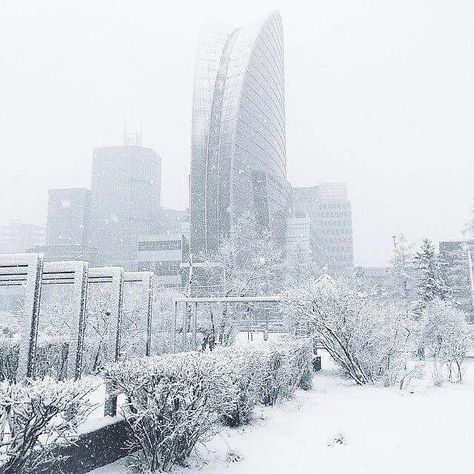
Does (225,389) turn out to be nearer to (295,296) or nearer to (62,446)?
(62,446)

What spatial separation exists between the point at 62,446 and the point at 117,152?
171168 mm

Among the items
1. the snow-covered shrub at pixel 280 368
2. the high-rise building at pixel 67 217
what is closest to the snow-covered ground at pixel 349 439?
the snow-covered shrub at pixel 280 368

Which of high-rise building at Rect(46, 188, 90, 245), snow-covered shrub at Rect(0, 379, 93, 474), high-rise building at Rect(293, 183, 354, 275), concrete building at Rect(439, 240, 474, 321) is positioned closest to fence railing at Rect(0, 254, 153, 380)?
snow-covered shrub at Rect(0, 379, 93, 474)

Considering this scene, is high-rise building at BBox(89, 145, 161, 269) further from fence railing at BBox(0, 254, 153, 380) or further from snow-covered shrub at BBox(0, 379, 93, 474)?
snow-covered shrub at BBox(0, 379, 93, 474)

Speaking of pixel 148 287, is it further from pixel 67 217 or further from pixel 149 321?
pixel 67 217

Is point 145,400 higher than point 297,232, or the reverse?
point 297,232

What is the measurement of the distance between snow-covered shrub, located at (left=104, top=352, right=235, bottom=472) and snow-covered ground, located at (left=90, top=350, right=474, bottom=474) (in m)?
0.36

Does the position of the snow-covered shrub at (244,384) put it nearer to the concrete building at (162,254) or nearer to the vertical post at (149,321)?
the vertical post at (149,321)

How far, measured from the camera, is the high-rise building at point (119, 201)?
158 metres

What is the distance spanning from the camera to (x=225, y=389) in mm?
5148

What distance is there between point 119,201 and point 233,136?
92605 millimetres

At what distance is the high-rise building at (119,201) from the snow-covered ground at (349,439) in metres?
153

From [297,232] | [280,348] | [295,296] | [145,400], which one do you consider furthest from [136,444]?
[297,232]

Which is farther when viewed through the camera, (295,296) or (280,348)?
(295,296)
